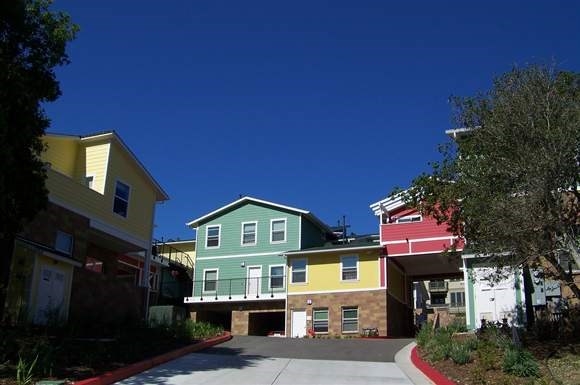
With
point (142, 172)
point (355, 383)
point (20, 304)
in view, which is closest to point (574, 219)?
point (355, 383)

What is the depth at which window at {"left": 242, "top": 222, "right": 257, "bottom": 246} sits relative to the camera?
40391 millimetres

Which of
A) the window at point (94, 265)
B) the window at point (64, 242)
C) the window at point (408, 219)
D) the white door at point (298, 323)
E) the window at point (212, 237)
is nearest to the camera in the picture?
the window at point (64, 242)

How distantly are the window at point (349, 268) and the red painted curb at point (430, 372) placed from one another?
17.2 meters

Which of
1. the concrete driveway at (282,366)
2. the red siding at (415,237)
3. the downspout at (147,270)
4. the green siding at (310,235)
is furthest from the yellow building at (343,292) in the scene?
the concrete driveway at (282,366)

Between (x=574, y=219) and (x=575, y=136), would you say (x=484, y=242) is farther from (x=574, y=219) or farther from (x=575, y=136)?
(x=575, y=136)

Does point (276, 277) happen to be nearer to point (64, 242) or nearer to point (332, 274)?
point (332, 274)

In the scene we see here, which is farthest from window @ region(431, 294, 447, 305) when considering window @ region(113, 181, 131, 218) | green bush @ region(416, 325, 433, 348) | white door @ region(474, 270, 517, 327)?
green bush @ region(416, 325, 433, 348)

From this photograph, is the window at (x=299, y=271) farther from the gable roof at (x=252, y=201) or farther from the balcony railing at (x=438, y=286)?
the balcony railing at (x=438, y=286)

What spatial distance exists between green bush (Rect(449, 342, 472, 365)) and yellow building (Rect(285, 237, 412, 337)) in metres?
17.7

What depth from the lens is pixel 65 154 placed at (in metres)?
25.9

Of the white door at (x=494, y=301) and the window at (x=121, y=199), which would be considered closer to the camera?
the white door at (x=494, y=301)

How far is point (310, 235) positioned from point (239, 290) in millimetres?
5466

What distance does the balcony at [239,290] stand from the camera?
3819 centimetres

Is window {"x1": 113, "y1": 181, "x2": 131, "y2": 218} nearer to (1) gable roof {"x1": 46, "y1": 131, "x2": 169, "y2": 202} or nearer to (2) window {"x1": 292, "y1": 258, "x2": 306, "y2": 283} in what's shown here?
(1) gable roof {"x1": 46, "y1": 131, "x2": 169, "y2": 202}
